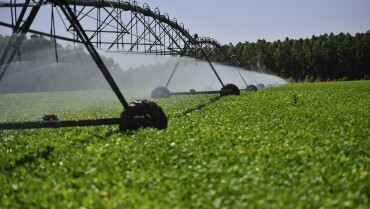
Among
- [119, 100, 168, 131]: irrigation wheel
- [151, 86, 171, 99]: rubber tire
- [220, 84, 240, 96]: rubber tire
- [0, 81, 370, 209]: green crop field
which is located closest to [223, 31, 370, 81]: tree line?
[151, 86, 171, 99]: rubber tire

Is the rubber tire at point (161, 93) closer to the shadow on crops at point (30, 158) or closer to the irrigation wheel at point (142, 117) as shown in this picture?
the irrigation wheel at point (142, 117)

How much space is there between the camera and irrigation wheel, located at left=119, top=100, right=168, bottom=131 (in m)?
9.48

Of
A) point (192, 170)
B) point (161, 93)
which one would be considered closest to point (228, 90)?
point (161, 93)

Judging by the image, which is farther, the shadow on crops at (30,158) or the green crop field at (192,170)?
the shadow on crops at (30,158)

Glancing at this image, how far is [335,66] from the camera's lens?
10906 centimetres

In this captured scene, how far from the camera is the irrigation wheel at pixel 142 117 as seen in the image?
948 cm

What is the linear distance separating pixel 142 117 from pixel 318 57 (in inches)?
4269

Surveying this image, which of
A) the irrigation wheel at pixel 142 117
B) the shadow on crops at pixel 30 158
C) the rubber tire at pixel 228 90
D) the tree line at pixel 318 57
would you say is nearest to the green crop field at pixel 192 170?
the shadow on crops at pixel 30 158

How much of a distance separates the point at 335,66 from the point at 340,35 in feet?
51.0

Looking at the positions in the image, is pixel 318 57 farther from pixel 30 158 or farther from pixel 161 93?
pixel 30 158

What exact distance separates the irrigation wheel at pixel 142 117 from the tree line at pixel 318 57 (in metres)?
91.9

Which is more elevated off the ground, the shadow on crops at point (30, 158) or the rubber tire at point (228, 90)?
the rubber tire at point (228, 90)

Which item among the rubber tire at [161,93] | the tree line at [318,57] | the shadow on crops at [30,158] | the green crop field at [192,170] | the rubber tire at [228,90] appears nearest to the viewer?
the green crop field at [192,170]

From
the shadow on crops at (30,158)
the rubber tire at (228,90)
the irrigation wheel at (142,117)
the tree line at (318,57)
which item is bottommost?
the shadow on crops at (30,158)
